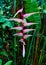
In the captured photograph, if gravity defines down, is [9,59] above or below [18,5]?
below

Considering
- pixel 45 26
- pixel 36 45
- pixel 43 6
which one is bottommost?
pixel 36 45

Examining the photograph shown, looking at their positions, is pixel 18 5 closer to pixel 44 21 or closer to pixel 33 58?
pixel 44 21

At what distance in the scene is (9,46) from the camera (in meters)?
1.79

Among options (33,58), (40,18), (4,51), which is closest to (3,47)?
(4,51)

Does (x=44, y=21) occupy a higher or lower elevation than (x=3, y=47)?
higher

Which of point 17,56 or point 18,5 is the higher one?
point 18,5

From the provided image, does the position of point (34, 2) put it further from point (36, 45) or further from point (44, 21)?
point (36, 45)

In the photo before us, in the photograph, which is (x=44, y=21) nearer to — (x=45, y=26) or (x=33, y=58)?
(x=45, y=26)

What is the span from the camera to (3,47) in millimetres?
1778

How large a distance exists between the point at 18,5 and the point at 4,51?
35cm

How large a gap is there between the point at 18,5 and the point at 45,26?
27 cm

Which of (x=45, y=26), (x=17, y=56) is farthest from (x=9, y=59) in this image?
(x=45, y=26)

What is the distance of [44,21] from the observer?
5.79ft

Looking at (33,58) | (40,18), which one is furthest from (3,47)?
(40,18)
